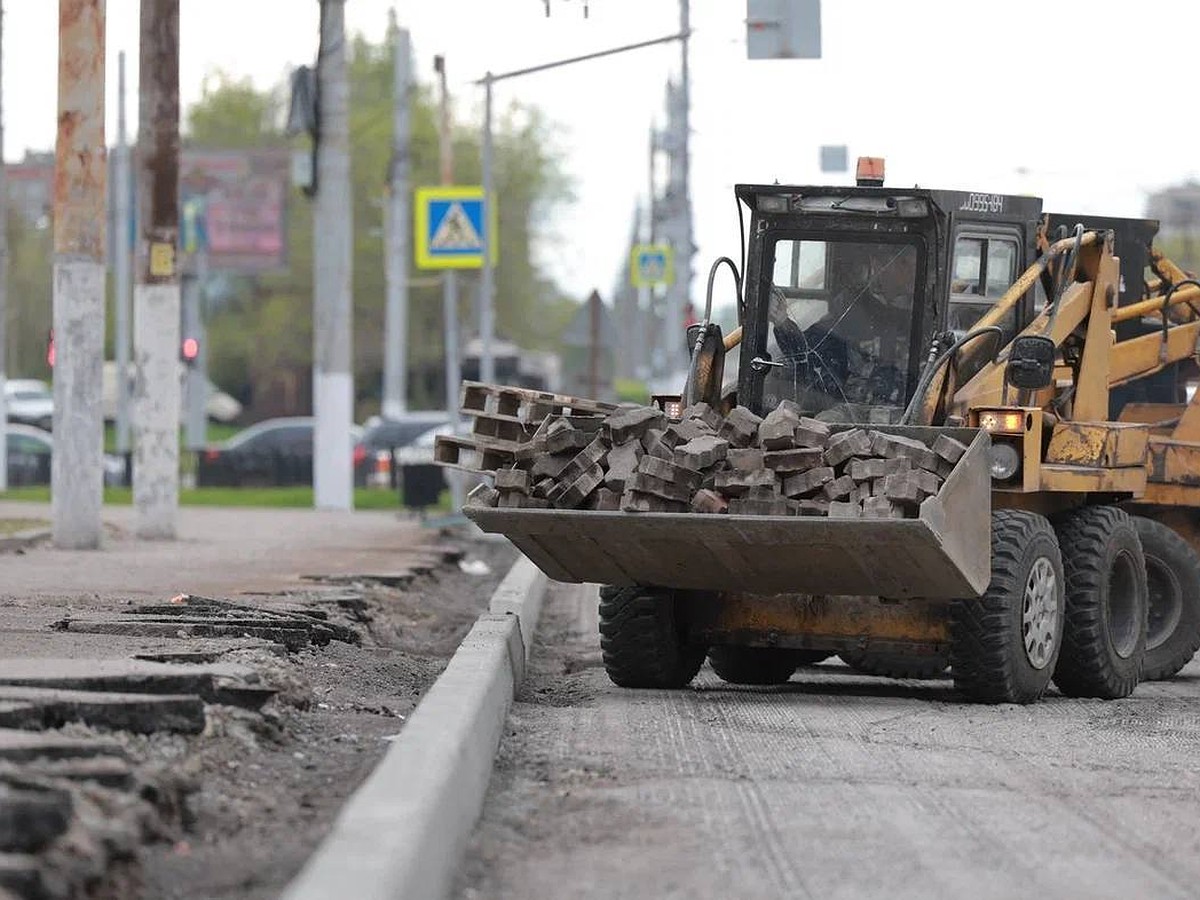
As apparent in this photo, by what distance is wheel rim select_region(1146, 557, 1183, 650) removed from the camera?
13.8 m

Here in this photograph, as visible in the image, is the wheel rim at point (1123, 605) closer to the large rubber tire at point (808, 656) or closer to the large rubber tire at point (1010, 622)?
the large rubber tire at point (1010, 622)

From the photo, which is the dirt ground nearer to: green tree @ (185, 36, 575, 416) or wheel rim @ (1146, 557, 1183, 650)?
wheel rim @ (1146, 557, 1183, 650)

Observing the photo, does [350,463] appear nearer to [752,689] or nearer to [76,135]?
[76,135]

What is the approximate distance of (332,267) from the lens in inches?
1266

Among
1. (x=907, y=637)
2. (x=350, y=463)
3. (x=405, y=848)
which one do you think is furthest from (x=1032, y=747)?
(x=350, y=463)

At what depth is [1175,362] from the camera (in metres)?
14.5

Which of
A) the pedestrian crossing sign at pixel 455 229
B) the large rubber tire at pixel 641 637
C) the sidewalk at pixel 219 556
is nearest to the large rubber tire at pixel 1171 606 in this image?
the large rubber tire at pixel 641 637

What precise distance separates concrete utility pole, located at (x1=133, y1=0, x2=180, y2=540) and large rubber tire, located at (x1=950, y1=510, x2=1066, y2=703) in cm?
1290

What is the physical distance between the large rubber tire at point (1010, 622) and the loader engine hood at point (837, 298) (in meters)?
1.14

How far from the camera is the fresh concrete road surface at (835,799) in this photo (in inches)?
261

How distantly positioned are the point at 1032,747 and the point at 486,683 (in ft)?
7.50

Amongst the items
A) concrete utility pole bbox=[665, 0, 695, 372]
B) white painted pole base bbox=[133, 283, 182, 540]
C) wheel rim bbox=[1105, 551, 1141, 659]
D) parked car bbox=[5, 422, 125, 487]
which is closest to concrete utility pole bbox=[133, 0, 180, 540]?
white painted pole base bbox=[133, 283, 182, 540]

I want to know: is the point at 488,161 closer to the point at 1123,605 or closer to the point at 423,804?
the point at 1123,605

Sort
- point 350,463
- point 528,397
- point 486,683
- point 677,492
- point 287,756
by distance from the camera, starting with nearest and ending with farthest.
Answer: point 287,756 → point 486,683 → point 677,492 → point 528,397 → point 350,463
